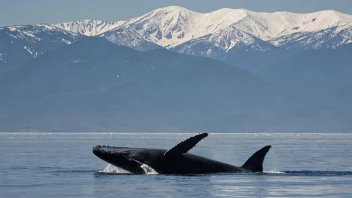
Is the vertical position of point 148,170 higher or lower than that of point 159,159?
lower

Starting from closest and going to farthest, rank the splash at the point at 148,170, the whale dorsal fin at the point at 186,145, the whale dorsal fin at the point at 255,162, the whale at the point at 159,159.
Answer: the whale dorsal fin at the point at 186,145
the whale at the point at 159,159
the splash at the point at 148,170
the whale dorsal fin at the point at 255,162

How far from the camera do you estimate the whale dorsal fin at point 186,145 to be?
123 feet

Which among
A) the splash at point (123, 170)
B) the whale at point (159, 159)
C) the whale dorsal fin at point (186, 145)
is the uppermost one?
the whale dorsal fin at point (186, 145)

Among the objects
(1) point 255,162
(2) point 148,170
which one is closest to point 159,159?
(2) point 148,170

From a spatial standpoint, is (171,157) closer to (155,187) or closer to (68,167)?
(155,187)

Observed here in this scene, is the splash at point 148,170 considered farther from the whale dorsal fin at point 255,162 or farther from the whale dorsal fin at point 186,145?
the whale dorsal fin at point 255,162

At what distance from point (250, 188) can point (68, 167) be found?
17.8 metres

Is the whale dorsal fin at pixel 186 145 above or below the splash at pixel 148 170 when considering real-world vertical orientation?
above

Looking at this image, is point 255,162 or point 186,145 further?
point 255,162

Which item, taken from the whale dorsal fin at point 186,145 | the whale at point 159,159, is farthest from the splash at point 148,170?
the whale dorsal fin at point 186,145

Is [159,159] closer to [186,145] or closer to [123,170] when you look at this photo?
[186,145]

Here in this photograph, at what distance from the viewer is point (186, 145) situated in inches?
1516

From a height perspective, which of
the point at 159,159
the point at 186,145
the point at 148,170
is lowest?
the point at 148,170

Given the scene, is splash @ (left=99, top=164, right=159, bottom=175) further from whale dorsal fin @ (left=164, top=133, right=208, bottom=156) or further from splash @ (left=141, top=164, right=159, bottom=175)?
whale dorsal fin @ (left=164, top=133, right=208, bottom=156)
